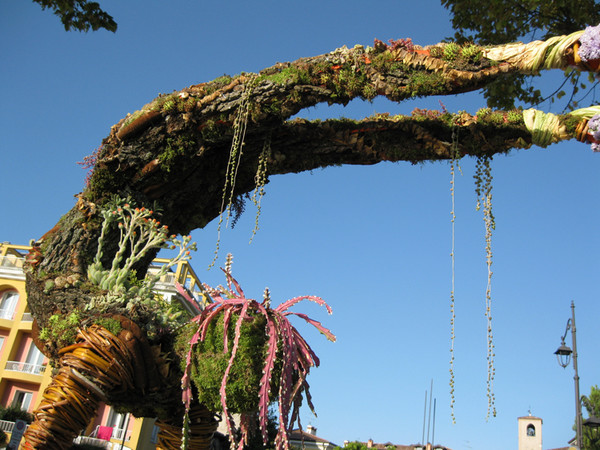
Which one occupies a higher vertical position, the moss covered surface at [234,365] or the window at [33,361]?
the window at [33,361]

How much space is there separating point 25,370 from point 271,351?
1283 inches

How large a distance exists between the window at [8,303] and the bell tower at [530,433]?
34.1m

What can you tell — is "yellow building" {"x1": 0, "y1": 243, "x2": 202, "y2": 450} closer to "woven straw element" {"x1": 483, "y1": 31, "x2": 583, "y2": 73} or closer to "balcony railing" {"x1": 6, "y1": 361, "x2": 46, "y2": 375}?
"balcony railing" {"x1": 6, "y1": 361, "x2": 46, "y2": 375}

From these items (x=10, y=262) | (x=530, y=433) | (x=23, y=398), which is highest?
(x=10, y=262)

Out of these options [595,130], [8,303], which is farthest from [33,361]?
[595,130]

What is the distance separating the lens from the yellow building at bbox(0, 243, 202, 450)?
28234 millimetres

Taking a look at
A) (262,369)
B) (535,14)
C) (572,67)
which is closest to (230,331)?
(262,369)

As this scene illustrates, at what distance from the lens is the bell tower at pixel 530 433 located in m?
34.9

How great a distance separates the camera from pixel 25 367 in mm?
30781

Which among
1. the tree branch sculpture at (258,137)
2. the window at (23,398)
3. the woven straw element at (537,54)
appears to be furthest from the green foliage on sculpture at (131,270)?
the window at (23,398)

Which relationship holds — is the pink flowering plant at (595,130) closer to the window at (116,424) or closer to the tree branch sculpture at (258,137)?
the tree branch sculpture at (258,137)

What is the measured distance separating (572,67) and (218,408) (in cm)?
360

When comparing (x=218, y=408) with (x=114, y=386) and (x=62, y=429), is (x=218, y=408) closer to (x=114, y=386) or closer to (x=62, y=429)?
(x=114, y=386)

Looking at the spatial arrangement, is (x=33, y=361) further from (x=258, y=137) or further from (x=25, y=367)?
(x=258, y=137)
